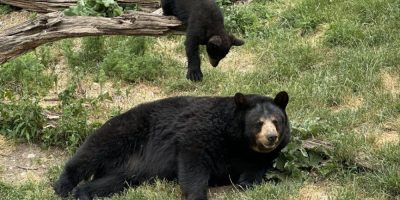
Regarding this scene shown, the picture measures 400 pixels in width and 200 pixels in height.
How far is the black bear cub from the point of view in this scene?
21.8ft

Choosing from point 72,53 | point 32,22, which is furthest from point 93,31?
point 72,53

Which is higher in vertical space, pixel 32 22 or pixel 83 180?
pixel 32 22

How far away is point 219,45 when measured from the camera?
33.3 feet

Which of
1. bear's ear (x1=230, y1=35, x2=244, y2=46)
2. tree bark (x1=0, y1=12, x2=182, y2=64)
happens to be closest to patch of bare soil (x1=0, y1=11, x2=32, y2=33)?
bear's ear (x1=230, y1=35, x2=244, y2=46)

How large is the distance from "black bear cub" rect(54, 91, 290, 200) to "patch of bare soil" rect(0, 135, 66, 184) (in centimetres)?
69

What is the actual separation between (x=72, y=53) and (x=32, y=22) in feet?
9.05

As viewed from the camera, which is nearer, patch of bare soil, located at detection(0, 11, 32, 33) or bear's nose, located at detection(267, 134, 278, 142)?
bear's nose, located at detection(267, 134, 278, 142)

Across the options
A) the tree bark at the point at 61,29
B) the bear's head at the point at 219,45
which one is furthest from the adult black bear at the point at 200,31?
the tree bark at the point at 61,29

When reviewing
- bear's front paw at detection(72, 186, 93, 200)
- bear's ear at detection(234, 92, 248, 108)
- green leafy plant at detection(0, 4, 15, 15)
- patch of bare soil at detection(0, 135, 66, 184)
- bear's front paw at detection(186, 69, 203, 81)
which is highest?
bear's ear at detection(234, 92, 248, 108)

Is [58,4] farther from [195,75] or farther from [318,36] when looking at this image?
[318,36]

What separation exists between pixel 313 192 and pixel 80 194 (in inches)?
88.1

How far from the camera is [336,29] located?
1058 cm

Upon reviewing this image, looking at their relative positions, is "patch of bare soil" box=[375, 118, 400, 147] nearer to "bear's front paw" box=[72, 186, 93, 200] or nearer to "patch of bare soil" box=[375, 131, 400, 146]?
"patch of bare soil" box=[375, 131, 400, 146]

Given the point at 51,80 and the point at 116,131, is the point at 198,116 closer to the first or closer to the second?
the point at 116,131
